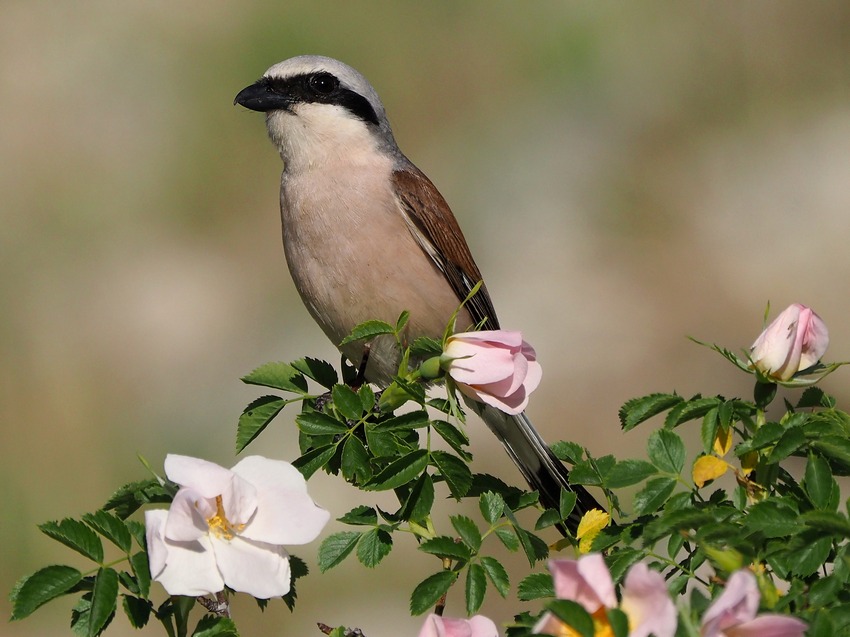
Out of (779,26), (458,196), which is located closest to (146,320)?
(458,196)

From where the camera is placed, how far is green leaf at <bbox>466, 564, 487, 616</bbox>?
4.97ft

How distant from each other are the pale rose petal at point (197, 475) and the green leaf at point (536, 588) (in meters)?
0.43

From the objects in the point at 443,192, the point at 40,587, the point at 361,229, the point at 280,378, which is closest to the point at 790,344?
the point at 280,378

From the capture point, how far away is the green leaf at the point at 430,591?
148 cm

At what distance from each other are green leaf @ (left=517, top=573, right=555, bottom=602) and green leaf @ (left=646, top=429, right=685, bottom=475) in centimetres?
24

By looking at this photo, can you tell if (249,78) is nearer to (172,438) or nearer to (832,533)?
(172,438)

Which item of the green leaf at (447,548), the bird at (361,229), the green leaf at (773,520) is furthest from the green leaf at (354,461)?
the bird at (361,229)

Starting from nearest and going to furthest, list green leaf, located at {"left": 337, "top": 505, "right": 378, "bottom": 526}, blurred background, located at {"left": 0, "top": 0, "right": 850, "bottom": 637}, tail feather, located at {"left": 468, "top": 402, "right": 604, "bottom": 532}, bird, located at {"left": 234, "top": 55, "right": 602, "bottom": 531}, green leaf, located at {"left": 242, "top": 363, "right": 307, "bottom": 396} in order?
green leaf, located at {"left": 337, "top": 505, "right": 378, "bottom": 526} → green leaf, located at {"left": 242, "top": 363, "right": 307, "bottom": 396} → bird, located at {"left": 234, "top": 55, "right": 602, "bottom": 531} → tail feather, located at {"left": 468, "top": 402, "right": 604, "bottom": 532} → blurred background, located at {"left": 0, "top": 0, "right": 850, "bottom": 637}

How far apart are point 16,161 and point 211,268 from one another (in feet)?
4.62

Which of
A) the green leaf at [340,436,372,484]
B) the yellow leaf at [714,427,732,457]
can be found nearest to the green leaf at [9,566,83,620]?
the green leaf at [340,436,372,484]

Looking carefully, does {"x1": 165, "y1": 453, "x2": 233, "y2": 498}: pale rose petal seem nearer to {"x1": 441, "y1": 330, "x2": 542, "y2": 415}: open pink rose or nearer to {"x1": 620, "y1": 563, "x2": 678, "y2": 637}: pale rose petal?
{"x1": 441, "y1": 330, "x2": 542, "y2": 415}: open pink rose

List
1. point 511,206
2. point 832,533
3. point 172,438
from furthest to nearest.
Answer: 1. point 511,206
2. point 172,438
3. point 832,533

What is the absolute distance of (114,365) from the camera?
5.73 meters

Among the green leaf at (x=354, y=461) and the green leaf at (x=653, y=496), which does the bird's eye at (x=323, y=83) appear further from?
the green leaf at (x=653, y=496)
